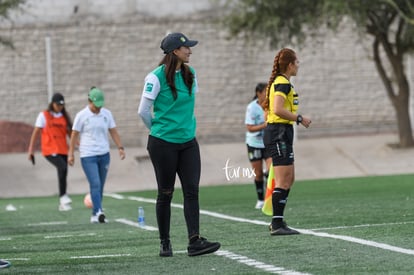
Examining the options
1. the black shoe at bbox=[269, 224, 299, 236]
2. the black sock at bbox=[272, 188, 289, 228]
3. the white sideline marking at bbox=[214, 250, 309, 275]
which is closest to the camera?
the white sideline marking at bbox=[214, 250, 309, 275]

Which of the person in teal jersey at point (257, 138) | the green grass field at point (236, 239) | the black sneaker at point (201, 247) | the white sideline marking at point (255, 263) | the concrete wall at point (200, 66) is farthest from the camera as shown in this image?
the concrete wall at point (200, 66)

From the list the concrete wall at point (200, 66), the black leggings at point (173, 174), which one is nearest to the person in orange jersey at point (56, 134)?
the black leggings at point (173, 174)

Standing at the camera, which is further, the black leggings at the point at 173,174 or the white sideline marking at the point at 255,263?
the black leggings at the point at 173,174

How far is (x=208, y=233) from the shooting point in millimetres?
12422

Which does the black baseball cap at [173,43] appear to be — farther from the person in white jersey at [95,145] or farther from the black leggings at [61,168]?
the black leggings at [61,168]

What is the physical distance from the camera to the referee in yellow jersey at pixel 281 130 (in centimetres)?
1134

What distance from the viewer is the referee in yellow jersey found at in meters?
11.3

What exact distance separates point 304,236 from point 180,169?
67.6 inches

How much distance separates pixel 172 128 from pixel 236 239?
187 cm

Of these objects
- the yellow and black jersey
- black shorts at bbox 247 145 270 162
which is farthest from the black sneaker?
black shorts at bbox 247 145 270 162

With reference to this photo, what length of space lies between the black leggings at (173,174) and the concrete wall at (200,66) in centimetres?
2063

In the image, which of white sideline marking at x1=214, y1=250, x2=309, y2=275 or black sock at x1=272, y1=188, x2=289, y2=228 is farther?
black sock at x1=272, y1=188, x2=289, y2=228

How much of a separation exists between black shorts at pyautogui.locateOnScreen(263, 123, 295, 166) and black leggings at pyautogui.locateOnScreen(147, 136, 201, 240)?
1.66 meters

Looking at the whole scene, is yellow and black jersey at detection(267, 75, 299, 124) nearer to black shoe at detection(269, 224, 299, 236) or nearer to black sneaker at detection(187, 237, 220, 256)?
black shoe at detection(269, 224, 299, 236)
